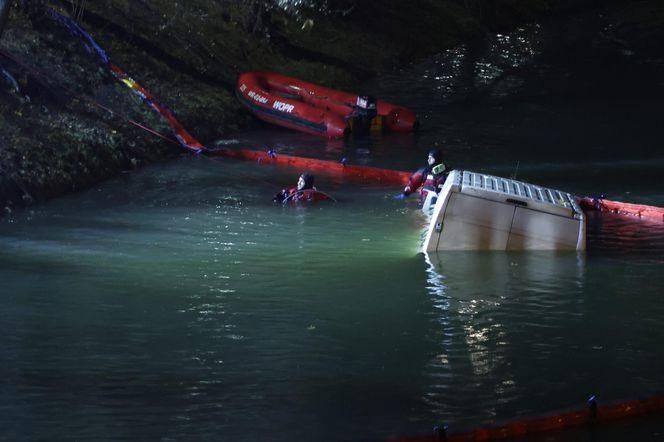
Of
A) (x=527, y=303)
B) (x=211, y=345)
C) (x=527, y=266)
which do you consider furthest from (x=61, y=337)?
(x=527, y=266)

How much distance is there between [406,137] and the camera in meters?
27.9

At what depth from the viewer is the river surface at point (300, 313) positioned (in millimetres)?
10188

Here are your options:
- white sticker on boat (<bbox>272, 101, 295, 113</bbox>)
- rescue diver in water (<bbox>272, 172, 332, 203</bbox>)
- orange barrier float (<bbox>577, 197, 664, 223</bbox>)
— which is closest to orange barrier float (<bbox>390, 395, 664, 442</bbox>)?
orange barrier float (<bbox>577, 197, 664, 223</bbox>)

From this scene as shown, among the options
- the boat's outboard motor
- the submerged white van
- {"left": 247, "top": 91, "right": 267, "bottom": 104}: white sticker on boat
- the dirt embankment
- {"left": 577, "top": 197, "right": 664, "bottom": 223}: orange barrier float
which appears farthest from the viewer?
{"left": 247, "top": 91, "right": 267, "bottom": 104}: white sticker on boat

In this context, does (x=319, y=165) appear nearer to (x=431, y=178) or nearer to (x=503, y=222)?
(x=431, y=178)

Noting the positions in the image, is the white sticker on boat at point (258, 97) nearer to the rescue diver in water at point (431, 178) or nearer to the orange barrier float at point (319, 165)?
the orange barrier float at point (319, 165)

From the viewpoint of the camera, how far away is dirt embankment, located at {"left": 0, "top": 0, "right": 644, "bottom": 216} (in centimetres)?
2203

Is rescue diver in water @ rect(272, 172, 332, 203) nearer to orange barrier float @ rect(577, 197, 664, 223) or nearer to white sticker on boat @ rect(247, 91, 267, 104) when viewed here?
orange barrier float @ rect(577, 197, 664, 223)

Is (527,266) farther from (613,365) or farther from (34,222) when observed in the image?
(34,222)

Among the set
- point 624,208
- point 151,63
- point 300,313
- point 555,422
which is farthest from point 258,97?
point 555,422

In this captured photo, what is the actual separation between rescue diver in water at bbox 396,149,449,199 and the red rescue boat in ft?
24.5

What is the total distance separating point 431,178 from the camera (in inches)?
773

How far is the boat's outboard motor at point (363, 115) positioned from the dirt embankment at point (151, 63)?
327 centimetres

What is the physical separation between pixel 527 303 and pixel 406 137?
14477 mm
